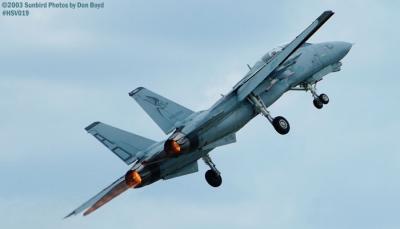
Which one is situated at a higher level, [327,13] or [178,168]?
[327,13]

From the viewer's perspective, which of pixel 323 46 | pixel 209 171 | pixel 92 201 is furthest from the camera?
pixel 323 46

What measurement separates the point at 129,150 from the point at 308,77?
9671 mm

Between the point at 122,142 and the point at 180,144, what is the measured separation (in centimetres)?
246

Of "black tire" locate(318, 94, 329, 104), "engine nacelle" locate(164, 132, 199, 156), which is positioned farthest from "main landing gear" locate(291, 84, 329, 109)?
"engine nacelle" locate(164, 132, 199, 156)

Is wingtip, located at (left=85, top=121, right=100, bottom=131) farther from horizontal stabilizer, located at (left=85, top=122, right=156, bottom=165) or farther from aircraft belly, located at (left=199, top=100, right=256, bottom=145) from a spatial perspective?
aircraft belly, located at (left=199, top=100, right=256, bottom=145)

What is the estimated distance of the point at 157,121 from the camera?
34562 mm

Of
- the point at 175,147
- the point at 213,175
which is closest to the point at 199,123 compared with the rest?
the point at 175,147

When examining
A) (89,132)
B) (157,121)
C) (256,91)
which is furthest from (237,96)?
(89,132)

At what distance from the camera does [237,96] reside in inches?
1350

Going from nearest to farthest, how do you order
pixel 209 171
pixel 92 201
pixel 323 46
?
A: 1. pixel 92 201
2. pixel 209 171
3. pixel 323 46

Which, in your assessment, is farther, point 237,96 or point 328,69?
point 328,69

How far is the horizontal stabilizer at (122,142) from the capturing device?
107ft

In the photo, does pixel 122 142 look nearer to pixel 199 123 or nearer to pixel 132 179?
pixel 132 179

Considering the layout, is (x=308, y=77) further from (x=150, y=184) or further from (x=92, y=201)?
(x=92, y=201)
